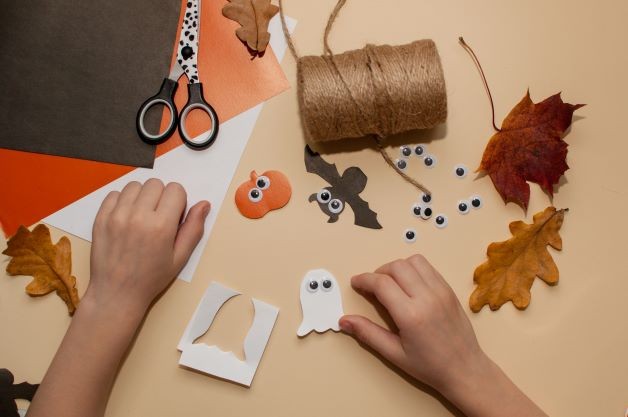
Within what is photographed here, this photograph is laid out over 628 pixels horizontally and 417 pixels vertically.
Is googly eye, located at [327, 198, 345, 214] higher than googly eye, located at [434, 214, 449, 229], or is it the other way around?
googly eye, located at [434, 214, 449, 229]

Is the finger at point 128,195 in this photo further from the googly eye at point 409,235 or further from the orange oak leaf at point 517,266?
the orange oak leaf at point 517,266

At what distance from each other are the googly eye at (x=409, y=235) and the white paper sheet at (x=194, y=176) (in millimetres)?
353

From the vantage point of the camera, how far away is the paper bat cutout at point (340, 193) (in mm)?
1106

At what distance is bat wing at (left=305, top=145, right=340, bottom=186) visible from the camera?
1111 millimetres

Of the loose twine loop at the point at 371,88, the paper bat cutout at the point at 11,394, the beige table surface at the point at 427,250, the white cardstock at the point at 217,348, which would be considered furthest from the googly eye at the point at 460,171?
the paper bat cutout at the point at 11,394

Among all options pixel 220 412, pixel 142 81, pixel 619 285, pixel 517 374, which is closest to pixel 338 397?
pixel 220 412

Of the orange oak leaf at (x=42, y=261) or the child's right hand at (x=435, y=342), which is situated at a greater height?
the child's right hand at (x=435, y=342)

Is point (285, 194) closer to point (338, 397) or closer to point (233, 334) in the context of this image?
point (233, 334)

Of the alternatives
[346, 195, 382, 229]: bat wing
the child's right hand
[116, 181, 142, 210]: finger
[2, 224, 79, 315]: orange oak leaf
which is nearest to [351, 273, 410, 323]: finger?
the child's right hand

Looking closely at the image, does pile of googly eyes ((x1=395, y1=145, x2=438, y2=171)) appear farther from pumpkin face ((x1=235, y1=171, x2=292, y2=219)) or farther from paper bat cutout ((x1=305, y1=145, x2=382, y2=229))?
pumpkin face ((x1=235, y1=171, x2=292, y2=219))

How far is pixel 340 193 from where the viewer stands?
1110mm

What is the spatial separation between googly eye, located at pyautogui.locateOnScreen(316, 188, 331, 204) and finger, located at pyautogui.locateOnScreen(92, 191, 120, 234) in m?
0.38

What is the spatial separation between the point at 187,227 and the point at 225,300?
0.16m

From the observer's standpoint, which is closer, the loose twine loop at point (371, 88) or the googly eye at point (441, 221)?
the loose twine loop at point (371, 88)
